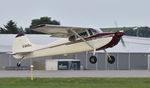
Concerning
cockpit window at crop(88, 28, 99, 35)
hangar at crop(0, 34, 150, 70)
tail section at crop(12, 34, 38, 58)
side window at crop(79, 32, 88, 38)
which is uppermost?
cockpit window at crop(88, 28, 99, 35)

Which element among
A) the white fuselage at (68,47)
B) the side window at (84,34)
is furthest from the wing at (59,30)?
the white fuselage at (68,47)


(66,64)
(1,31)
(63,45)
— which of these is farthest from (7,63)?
(1,31)

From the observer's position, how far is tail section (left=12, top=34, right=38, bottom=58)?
39.2m

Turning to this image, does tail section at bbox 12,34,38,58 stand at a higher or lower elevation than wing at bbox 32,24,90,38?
lower

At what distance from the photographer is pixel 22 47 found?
1571 inches

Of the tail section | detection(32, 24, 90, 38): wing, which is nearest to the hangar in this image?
the tail section

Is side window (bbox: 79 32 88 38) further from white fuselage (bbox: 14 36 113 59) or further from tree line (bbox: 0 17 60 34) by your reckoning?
tree line (bbox: 0 17 60 34)

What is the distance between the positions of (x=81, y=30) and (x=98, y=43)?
186 cm

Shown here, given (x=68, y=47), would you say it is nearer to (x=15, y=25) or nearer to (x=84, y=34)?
(x=84, y=34)

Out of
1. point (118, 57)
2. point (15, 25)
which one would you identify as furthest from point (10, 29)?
point (118, 57)

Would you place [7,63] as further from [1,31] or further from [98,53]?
[1,31]

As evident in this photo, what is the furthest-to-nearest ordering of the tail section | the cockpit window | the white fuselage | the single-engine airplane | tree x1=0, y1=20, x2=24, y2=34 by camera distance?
tree x1=0, y1=20, x2=24, y2=34 → the tail section → the cockpit window → the white fuselage → the single-engine airplane

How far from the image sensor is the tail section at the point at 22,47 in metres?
39.2
